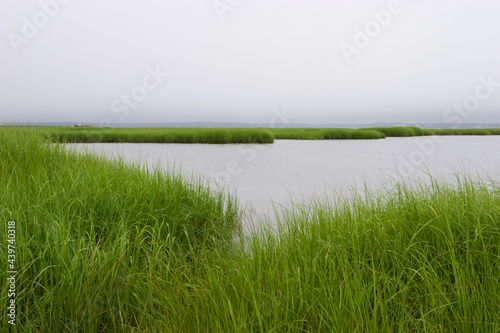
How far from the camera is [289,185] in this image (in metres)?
9.26

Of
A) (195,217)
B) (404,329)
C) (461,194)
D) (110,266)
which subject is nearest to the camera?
(404,329)

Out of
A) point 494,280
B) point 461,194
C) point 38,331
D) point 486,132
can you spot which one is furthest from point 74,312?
point 486,132

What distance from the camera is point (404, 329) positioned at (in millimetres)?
1946

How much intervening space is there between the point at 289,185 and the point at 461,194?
5.97 meters

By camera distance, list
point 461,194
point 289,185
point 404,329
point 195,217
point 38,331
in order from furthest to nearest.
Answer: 1. point 289,185
2. point 195,217
3. point 461,194
4. point 38,331
5. point 404,329

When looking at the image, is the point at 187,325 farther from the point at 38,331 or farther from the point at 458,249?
the point at 458,249

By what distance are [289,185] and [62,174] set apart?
6.08 meters

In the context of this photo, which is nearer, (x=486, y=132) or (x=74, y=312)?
(x=74, y=312)

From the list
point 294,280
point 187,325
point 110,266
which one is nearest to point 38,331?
point 110,266

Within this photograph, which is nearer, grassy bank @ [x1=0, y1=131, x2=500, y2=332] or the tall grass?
grassy bank @ [x1=0, y1=131, x2=500, y2=332]

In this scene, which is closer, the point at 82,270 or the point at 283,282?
the point at 283,282

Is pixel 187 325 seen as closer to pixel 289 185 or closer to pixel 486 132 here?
pixel 289 185

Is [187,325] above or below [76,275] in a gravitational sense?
below

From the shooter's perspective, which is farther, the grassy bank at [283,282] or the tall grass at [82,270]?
the tall grass at [82,270]
